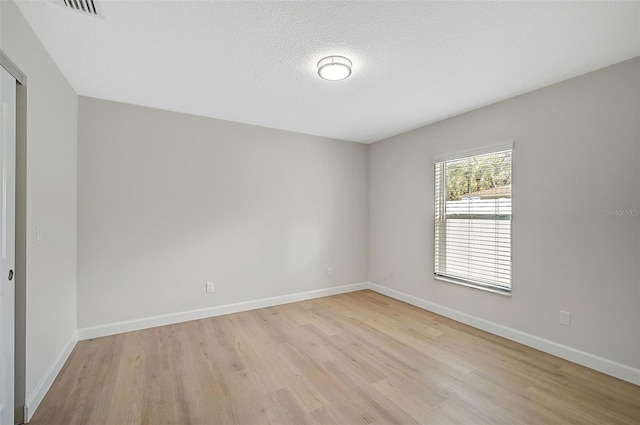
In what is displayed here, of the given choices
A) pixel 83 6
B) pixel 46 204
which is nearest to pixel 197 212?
pixel 46 204

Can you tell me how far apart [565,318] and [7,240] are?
13.9 feet

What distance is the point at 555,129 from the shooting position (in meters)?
2.66

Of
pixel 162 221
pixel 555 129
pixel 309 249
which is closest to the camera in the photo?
pixel 555 129

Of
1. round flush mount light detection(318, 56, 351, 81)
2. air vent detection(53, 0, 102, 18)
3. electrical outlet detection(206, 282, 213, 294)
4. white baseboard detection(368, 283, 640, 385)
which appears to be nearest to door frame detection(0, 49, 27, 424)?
air vent detection(53, 0, 102, 18)

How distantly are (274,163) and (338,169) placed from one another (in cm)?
113

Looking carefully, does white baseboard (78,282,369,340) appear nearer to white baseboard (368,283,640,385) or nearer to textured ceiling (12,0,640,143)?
white baseboard (368,283,640,385)

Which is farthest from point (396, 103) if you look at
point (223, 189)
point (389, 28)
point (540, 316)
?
point (540, 316)

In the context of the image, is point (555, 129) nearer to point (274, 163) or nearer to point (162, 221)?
point (274, 163)

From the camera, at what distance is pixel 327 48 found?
2.09m

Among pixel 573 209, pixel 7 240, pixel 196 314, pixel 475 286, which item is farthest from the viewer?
pixel 196 314

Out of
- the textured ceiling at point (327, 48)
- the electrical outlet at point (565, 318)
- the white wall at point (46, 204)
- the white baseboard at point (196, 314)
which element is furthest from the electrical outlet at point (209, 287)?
the electrical outlet at point (565, 318)

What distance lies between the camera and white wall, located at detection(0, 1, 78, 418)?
1840 millimetres

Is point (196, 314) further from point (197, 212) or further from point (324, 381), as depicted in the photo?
point (324, 381)

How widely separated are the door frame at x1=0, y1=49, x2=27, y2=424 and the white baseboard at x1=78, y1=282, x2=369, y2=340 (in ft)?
4.33
